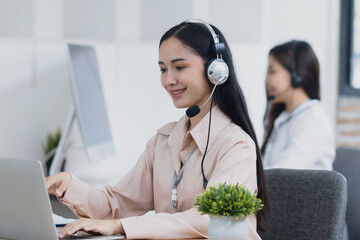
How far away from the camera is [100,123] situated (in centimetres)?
300

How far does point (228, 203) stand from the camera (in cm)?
113

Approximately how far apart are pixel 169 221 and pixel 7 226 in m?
0.35

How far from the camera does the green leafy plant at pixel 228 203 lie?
113cm

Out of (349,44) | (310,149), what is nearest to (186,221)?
(310,149)

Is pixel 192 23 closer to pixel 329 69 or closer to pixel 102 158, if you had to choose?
pixel 102 158

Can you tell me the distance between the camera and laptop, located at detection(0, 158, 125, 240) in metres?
1.19

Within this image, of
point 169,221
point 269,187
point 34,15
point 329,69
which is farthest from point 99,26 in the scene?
point 169,221

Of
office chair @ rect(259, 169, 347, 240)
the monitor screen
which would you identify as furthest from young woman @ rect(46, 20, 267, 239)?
the monitor screen

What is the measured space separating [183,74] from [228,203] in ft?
1.76

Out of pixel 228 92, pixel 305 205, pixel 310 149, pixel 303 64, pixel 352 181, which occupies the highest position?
pixel 228 92

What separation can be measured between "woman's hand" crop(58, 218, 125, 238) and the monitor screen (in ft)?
4.76

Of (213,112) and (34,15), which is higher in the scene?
(34,15)

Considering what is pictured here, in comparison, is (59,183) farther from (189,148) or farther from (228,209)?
(228,209)

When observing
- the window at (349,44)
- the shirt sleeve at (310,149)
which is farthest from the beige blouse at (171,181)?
the window at (349,44)
